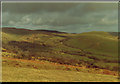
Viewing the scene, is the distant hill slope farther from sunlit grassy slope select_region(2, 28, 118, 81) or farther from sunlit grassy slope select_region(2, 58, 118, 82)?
sunlit grassy slope select_region(2, 58, 118, 82)

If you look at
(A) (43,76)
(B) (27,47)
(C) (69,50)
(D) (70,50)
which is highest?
(A) (43,76)

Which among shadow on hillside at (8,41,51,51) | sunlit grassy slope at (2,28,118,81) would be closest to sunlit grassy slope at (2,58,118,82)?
sunlit grassy slope at (2,28,118,81)

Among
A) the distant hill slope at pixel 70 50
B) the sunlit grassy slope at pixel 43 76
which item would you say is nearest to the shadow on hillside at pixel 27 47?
the distant hill slope at pixel 70 50

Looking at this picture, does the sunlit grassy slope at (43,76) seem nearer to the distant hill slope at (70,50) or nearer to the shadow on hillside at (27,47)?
the distant hill slope at (70,50)

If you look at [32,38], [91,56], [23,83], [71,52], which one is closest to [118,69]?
[91,56]

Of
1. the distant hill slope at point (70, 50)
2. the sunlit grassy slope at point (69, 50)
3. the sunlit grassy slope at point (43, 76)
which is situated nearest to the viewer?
the sunlit grassy slope at point (43, 76)

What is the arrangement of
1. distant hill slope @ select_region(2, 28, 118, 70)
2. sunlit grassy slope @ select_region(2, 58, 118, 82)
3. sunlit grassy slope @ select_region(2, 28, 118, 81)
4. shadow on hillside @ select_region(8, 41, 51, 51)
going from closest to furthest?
1. sunlit grassy slope @ select_region(2, 58, 118, 82)
2. sunlit grassy slope @ select_region(2, 28, 118, 81)
3. distant hill slope @ select_region(2, 28, 118, 70)
4. shadow on hillside @ select_region(8, 41, 51, 51)

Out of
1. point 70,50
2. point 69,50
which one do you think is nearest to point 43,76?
point 70,50

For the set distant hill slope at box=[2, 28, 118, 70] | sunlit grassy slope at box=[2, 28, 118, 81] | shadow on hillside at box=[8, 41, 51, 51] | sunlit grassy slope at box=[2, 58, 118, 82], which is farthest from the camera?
shadow on hillside at box=[8, 41, 51, 51]

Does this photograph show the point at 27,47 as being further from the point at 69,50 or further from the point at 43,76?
the point at 43,76

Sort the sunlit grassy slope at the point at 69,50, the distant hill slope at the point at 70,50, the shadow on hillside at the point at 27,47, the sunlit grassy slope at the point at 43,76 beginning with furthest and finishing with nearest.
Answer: the shadow on hillside at the point at 27,47, the distant hill slope at the point at 70,50, the sunlit grassy slope at the point at 69,50, the sunlit grassy slope at the point at 43,76

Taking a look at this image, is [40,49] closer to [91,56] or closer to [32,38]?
[32,38]

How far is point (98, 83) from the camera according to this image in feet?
29.3

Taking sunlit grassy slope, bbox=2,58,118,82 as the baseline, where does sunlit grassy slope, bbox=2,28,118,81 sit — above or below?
below
